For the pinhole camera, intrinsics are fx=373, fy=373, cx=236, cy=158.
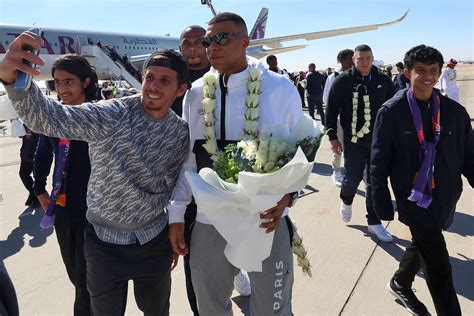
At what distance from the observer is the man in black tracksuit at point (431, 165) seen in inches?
92.7

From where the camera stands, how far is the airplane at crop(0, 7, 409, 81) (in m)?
18.3

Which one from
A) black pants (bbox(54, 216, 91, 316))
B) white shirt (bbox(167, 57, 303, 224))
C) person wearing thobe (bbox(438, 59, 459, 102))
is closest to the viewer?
white shirt (bbox(167, 57, 303, 224))

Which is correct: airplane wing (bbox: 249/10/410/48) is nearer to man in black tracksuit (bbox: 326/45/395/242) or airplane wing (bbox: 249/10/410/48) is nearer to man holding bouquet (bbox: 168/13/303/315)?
man in black tracksuit (bbox: 326/45/395/242)

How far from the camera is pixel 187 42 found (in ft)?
9.97

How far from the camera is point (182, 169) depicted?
2094 mm

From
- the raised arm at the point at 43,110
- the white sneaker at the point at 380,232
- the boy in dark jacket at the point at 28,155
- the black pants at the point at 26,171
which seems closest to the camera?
the raised arm at the point at 43,110

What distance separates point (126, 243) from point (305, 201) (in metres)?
3.46

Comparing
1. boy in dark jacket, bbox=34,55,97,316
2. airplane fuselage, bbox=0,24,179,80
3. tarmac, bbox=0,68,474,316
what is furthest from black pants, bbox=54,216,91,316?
airplane fuselage, bbox=0,24,179,80

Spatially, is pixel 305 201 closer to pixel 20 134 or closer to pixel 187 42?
pixel 187 42

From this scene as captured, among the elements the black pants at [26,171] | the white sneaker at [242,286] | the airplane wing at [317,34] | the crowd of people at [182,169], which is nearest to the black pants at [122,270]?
the crowd of people at [182,169]


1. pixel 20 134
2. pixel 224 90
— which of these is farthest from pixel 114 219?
pixel 20 134

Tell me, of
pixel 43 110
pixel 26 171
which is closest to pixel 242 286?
pixel 43 110

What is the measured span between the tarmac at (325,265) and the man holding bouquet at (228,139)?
102 cm

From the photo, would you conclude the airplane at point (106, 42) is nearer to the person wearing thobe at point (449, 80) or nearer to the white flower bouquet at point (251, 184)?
the person wearing thobe at point (449, 80)
